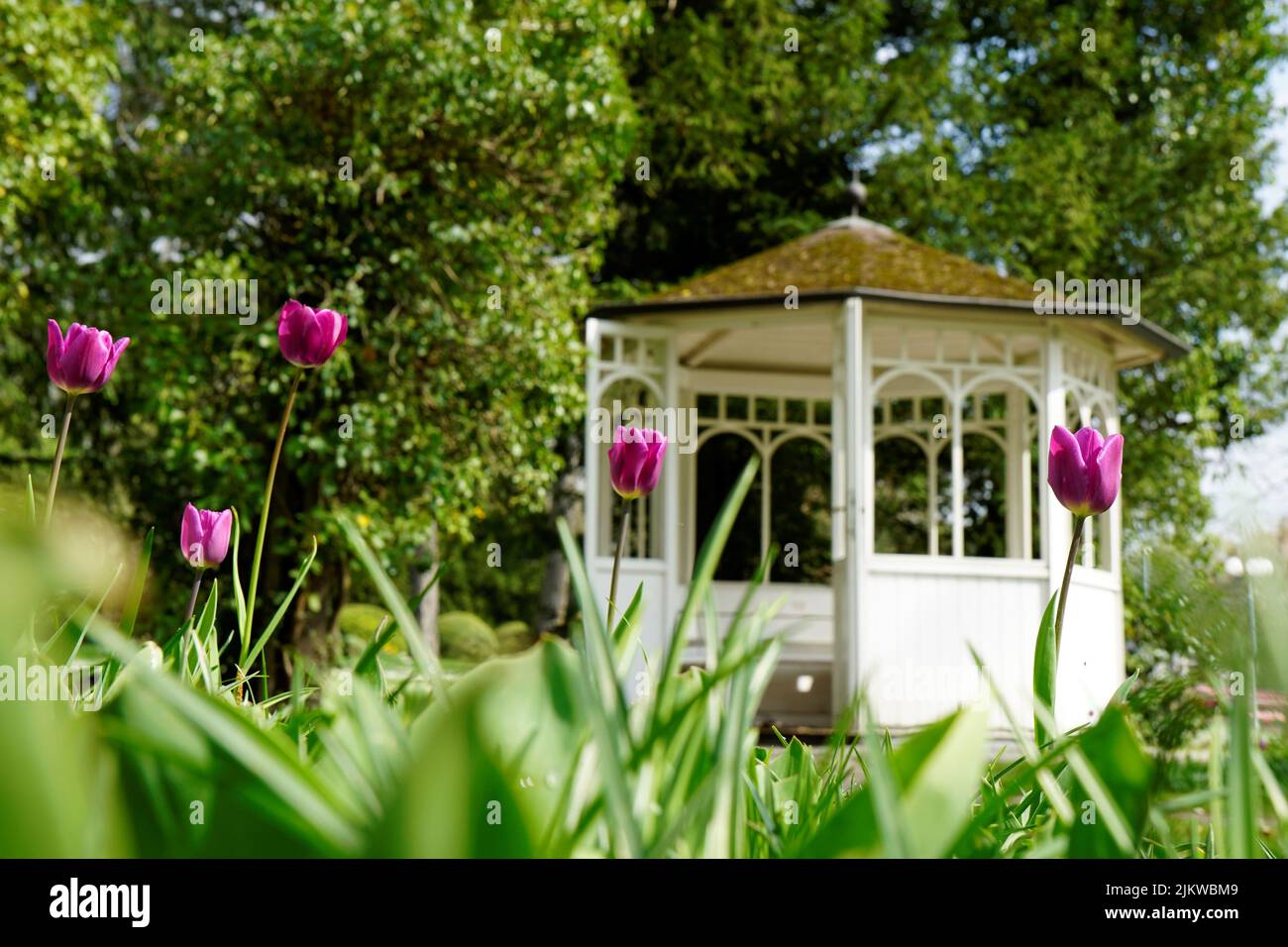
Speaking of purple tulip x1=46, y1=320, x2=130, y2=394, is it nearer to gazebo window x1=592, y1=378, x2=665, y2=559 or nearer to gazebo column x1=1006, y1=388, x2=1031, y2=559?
gazebo window x1=592, y1=378, x2=665, y2=559

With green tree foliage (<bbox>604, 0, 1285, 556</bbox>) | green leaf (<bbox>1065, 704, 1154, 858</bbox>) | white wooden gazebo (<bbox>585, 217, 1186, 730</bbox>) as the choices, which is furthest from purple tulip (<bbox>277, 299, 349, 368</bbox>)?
green tree foliage (<bbox>604, 0, 1285, 556</bbox>)

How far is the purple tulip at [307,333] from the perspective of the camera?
4.05 ft

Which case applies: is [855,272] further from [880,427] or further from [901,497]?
[901,497]

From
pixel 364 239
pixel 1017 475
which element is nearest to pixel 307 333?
pixel 364 239

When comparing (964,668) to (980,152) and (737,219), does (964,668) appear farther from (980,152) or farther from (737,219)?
(980,152)

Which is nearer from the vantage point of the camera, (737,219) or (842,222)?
(842,222)

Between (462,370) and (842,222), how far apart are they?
329cm

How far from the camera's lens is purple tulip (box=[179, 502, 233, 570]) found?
119 cm

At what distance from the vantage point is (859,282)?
7957mm

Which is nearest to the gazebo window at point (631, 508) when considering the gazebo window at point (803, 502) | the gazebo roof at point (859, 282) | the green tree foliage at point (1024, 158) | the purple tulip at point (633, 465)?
the gazebo roof at point (859, 282)

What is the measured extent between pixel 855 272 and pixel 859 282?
244 mm
